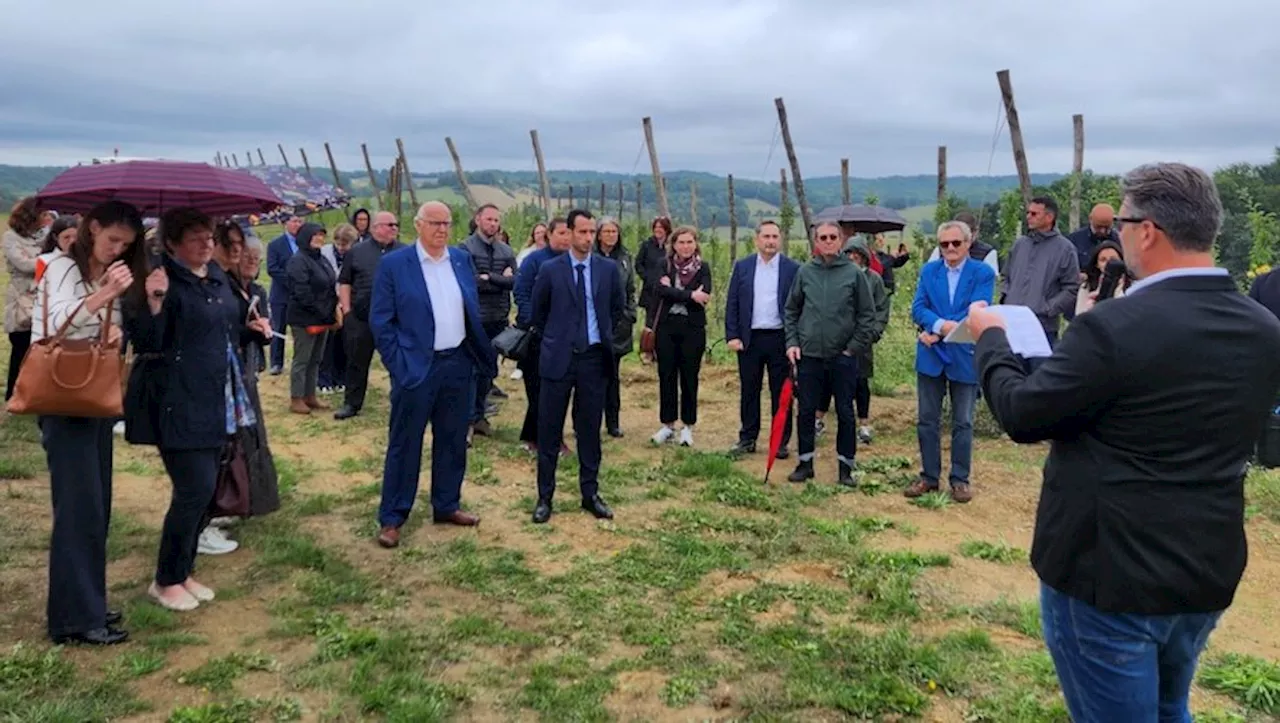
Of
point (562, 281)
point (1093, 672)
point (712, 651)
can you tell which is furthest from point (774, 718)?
point (562, 281)

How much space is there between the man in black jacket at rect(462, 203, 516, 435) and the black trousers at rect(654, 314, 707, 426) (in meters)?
1.37

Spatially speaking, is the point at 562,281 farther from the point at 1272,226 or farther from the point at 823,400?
the point at 1272,226

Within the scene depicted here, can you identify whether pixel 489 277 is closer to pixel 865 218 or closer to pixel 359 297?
pixel 359 297

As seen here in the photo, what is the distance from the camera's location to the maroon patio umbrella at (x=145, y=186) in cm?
343

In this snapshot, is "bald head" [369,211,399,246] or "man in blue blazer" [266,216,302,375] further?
"man in blue blazer" [266,216,302,375]

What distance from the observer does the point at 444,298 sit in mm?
5016

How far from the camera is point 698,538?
5266 millimetres

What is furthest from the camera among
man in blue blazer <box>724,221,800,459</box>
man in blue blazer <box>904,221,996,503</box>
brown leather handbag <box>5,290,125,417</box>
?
man in blue blazer <box>724,221,800,459</box>

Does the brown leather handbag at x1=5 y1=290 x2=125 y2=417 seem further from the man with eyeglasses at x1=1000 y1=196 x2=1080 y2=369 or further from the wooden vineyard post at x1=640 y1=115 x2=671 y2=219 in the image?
the wooden vineyard post at x1=640 y1=115 x2=671 y2=219

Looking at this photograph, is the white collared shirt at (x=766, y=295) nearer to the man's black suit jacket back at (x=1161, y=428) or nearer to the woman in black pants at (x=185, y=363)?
the woman in black pants at (x=185, y=363)

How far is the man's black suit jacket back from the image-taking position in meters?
1.87

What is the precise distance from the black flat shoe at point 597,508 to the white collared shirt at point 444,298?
1.32 meters

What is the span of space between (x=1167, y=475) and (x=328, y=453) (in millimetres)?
6242

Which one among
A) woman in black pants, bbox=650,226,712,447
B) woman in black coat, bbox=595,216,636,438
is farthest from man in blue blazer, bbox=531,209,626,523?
woman in black pants, bbox=650,226,712,447
